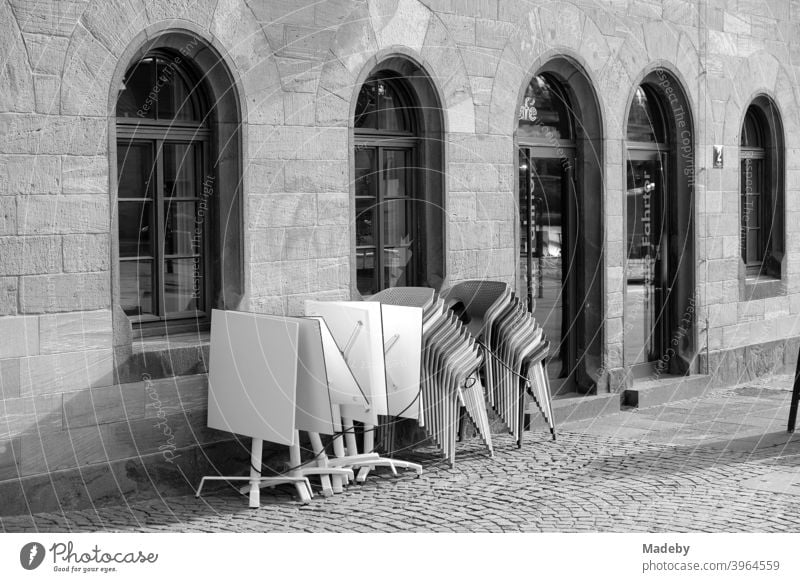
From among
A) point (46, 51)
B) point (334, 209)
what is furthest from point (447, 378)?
point (46, 51)

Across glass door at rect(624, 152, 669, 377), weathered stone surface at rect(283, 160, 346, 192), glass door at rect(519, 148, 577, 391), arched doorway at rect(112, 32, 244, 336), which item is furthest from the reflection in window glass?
glass door at rect(624, 152, 669, 377)

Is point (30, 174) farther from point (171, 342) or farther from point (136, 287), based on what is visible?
point (171, 342)

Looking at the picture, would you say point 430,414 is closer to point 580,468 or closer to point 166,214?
point 580,468

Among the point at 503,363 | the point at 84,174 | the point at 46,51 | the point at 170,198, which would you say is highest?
the point at 46,51

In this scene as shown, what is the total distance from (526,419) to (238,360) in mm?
3434

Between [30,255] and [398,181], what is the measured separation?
3.57m

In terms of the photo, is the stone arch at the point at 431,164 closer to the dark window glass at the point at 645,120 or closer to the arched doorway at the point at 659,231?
the dark window glass at the point at 645,120

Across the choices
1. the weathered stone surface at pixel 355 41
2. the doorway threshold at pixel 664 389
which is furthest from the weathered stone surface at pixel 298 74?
the doorway threshold at pixel 664 389

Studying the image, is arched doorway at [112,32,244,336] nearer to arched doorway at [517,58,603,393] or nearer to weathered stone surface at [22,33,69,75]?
weathered stone surface at [22,33,69,75]

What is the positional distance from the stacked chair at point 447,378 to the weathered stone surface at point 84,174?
90.6 inches

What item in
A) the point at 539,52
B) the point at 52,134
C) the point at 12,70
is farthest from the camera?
the point at 539,52

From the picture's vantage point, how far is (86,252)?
7891 millimetres

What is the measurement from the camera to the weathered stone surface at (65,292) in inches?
299

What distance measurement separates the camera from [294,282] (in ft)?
30.1
